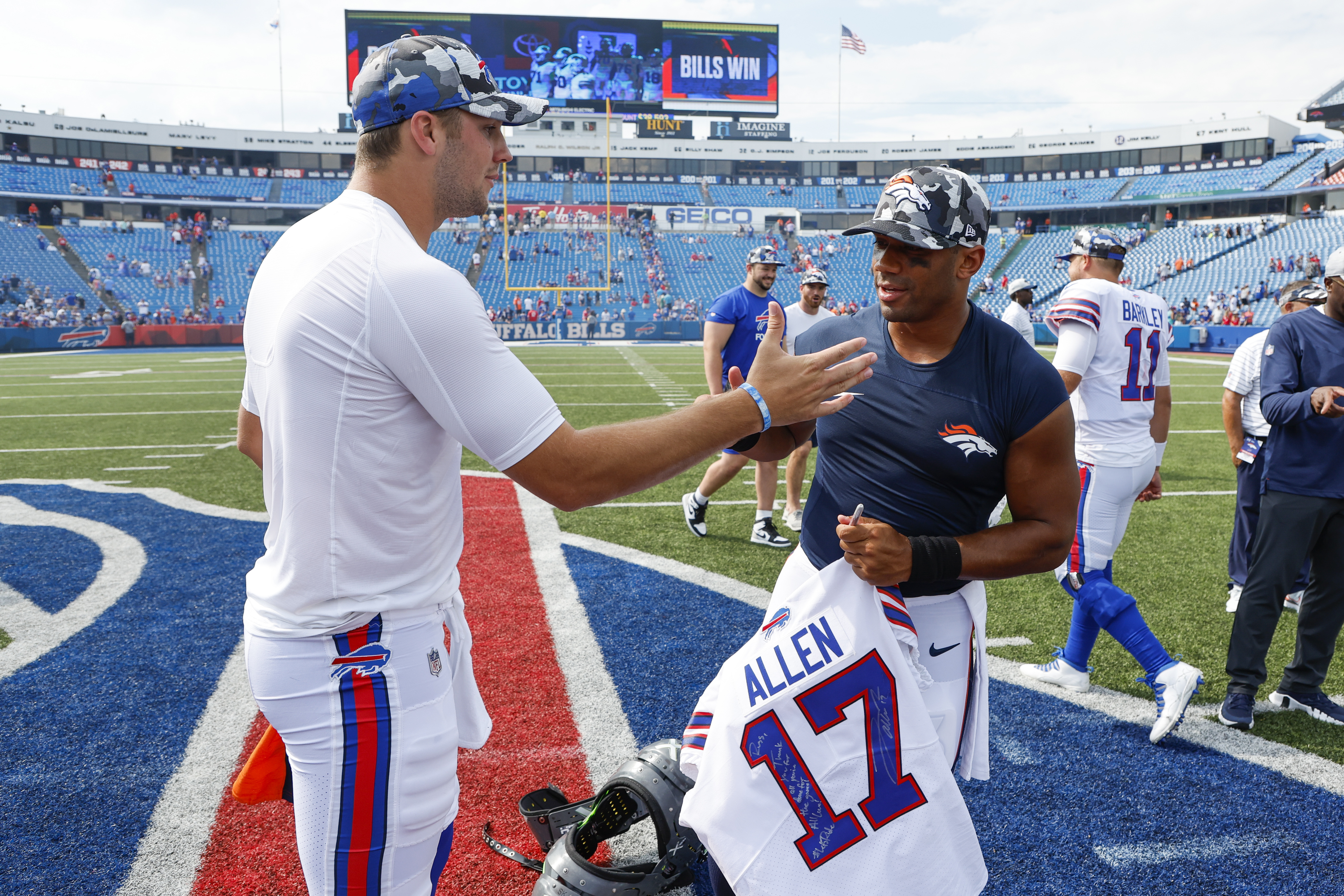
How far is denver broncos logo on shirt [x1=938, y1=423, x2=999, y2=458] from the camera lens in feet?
6.71

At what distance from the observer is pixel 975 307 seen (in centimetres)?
239

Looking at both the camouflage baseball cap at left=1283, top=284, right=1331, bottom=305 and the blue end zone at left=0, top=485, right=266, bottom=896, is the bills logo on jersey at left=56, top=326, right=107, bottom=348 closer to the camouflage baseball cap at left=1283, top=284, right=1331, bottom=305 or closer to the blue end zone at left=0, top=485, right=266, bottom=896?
the blue end zone at left=0, top=485, right=266, bottom=896

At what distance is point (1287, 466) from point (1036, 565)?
2.54 meters

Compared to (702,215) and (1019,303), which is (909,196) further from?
(702,215)

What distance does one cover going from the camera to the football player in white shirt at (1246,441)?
215 inches

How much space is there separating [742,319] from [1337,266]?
4.05 metres

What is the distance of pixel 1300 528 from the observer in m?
3.77

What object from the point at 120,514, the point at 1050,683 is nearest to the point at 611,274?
the point at 120,514

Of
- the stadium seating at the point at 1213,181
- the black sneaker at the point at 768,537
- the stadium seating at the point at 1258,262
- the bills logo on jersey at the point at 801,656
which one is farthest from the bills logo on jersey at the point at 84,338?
the stadium seating at the point at 1213,181

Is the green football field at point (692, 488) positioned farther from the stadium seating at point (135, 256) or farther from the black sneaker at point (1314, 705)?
the stadium seating at point (135, 256)

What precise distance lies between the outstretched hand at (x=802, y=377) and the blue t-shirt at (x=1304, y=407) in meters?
3.00

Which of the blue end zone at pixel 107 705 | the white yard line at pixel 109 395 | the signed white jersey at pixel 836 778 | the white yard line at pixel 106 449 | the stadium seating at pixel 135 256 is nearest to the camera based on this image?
the signed white jersey at pixel 836 778

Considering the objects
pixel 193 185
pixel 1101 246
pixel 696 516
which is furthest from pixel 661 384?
pixel 193 185

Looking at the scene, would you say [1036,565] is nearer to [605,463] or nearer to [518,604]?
[605,463]
